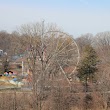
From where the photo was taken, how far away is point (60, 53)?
2355 cm

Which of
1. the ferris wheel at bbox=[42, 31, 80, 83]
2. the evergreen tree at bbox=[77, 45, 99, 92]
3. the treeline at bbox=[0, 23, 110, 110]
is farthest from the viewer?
the evergreen tree at bbox=[77, 45, 99, 92]

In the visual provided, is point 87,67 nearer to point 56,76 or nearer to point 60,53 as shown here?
point 60,53

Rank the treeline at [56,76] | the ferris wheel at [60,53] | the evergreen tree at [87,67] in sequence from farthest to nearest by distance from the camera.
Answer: the evergreen tree at [87,67] → the ferris wheel at [60,53] → the treeline at [56,76]

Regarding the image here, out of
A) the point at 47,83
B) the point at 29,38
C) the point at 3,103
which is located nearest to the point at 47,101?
the point at 47,83

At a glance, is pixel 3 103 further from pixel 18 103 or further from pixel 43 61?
pixel 43 61

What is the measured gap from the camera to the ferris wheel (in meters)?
21.8

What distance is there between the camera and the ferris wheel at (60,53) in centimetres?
2183

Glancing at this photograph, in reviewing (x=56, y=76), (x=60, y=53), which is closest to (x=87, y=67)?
(x=60, y=53)

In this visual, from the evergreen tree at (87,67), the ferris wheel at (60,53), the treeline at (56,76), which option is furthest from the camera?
the evergreen tree at (87,67)

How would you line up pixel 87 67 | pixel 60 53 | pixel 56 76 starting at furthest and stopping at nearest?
pixel 60 53
pixel 87 67
pixel 56 76

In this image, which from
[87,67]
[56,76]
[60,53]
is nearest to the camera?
[56,76]

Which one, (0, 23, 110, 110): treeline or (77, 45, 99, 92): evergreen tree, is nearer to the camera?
(0, 23, 110, 110): treeline

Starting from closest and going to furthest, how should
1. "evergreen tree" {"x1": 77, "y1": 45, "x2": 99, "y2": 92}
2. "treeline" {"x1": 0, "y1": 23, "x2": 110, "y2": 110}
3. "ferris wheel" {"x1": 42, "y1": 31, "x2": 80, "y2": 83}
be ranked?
"treeline" {"x1": 0, "y1": 23, "x2": 110, "y2": 110}, "ferris wheel" {"x1": 42, "y1": 31, "x2": 80, "y2": 83}, "evergreen tree" {"x1": 77, "y1": 45, "x2": 99, "y2": 92}

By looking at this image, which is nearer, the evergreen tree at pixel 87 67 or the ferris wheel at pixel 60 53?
the ferris wheel at pixel 60 53
